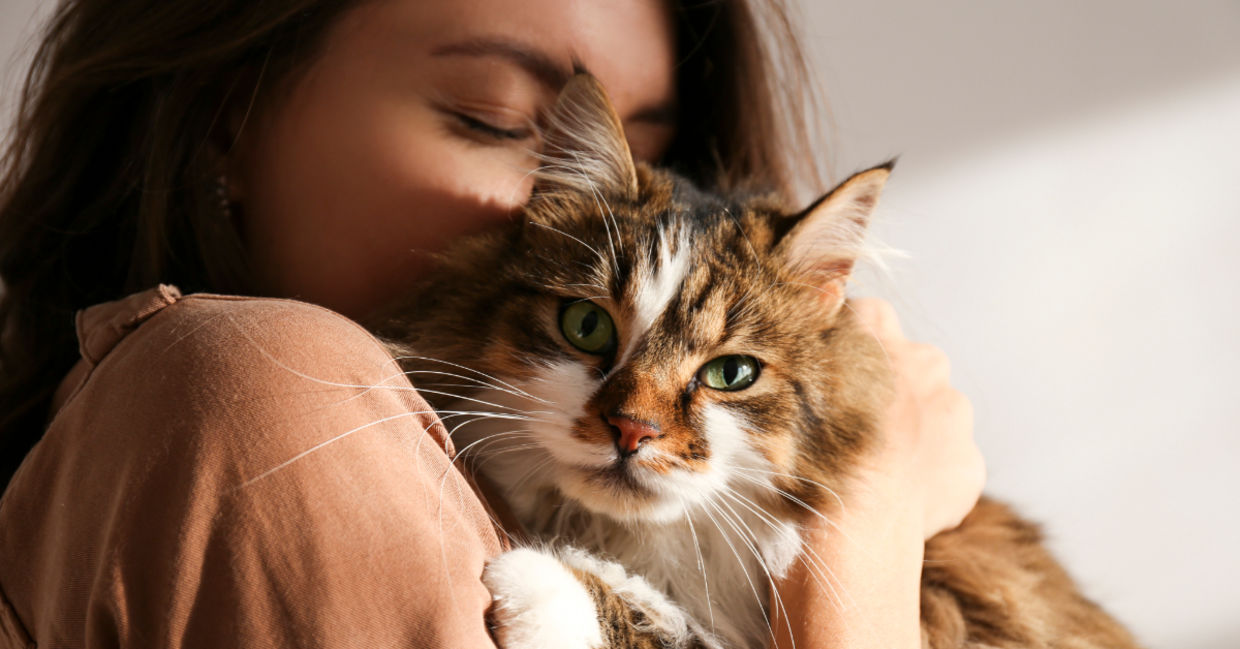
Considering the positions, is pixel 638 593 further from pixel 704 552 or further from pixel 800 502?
pixel 800 502

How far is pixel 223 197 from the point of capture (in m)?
1.41

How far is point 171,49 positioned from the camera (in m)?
1.33

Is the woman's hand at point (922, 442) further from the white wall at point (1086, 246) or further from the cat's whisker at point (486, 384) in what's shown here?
the white wall at point (1086, 246)

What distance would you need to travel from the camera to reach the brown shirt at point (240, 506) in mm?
720

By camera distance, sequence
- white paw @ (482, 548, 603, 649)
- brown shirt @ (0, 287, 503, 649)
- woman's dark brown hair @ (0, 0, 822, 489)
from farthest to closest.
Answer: woman's dark brown hair @ (0, 0, 822, 489), white paw @ (482, 548, 603, 649), brown shirt @ (0, 287, 503, 649)

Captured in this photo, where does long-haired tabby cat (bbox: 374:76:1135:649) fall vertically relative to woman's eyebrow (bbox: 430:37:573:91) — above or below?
below

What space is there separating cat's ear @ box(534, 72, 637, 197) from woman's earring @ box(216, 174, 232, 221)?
0.53 metres

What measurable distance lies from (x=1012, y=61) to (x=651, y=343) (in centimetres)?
193

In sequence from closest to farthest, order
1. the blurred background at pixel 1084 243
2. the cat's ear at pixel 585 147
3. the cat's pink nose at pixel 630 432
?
the cat's pink nose at pixel 630 432 → the cat's ear at pixel 585 147 → the blurred background at pixel 1084 243

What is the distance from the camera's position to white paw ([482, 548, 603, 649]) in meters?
0.86

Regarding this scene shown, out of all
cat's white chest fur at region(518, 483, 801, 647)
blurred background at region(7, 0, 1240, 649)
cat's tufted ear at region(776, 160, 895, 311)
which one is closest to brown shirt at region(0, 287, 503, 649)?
cat's white chest fur at region(518, 483, 801, 647)

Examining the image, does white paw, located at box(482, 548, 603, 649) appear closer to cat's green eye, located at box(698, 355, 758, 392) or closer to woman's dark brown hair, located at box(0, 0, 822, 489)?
cat's green eye, located at box(698, 355, 758, 392)

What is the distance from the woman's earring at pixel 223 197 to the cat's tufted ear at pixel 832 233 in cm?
91

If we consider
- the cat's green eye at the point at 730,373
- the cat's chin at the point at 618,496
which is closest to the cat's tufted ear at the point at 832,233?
the cat's green eye at the point at 730,373
